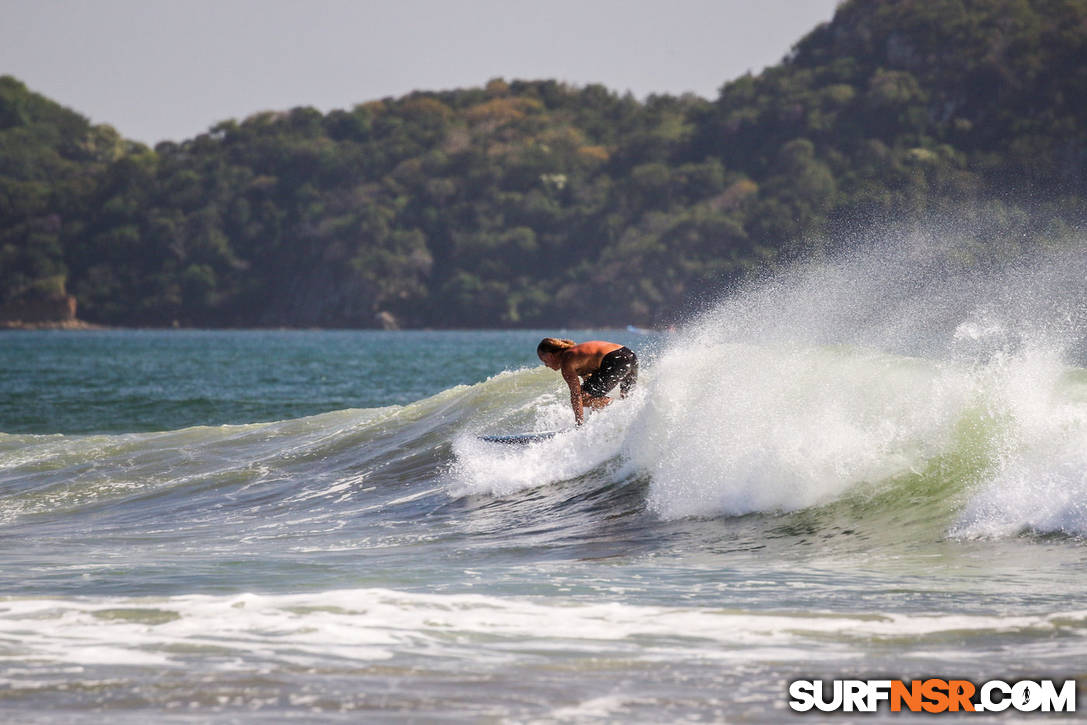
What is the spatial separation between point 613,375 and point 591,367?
10.2 inches

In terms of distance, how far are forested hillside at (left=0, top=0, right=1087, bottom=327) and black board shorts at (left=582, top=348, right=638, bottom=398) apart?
10085 cm

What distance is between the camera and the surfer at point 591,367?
1281 centimetres

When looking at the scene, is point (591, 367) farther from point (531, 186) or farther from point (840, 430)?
point (531, 186)

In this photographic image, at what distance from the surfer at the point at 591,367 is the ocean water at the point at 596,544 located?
0.23 meters

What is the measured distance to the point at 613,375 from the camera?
517 inches

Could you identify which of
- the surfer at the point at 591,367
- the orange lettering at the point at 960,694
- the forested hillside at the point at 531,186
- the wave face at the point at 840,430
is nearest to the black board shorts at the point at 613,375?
the surfer at the point at 591,367

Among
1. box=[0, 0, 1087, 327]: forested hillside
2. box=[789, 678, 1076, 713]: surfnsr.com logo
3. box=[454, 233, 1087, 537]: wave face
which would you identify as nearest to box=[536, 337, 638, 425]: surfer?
box=[454, 233, 1087, 537]: wave face

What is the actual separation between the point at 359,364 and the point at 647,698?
5312cm

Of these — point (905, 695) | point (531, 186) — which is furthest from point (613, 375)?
point (531, 186)

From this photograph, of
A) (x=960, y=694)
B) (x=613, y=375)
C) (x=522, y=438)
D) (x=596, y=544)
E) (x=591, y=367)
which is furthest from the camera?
(x=522, y=438)

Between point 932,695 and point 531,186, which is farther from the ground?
point 531,186

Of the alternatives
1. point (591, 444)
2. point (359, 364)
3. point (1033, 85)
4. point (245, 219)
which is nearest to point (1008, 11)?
point (1033, 85)

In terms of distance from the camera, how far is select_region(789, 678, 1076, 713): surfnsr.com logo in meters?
5.53

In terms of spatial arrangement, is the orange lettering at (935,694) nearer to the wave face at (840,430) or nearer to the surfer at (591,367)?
the wave face at (840,430)
